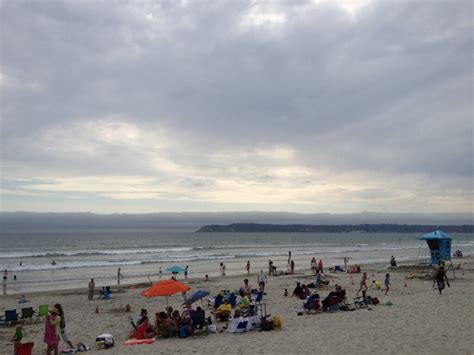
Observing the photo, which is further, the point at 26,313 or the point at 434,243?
the point at 434,243

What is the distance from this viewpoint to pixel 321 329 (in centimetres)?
1137

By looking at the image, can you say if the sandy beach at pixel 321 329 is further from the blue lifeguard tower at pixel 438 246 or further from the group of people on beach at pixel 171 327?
the blue lifeguard tower at pixel 438 246

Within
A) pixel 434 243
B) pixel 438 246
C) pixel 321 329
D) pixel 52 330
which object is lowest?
pixel 321 329

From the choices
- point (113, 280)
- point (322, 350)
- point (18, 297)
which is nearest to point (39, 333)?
point (322, 350)

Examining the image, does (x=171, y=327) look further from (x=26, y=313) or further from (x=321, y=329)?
(x=26, y=313)

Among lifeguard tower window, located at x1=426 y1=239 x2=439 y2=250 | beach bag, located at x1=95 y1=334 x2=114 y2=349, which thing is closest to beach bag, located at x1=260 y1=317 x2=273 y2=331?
beach bag, located at x1=95 y1=334 x2=114 y2=349

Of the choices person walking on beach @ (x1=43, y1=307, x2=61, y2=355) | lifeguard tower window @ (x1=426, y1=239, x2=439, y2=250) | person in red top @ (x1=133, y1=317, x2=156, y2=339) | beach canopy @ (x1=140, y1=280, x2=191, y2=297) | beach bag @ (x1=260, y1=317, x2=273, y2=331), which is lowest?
person in red top @ (x1=133, y1=317, x2=156, y2=339)

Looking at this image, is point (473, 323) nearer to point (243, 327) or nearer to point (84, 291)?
point (243, 327)

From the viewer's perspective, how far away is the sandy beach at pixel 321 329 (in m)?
9.48

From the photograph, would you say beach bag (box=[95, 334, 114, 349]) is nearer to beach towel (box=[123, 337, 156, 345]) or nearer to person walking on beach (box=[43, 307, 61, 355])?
beach towel (box=[123, 337, 156, 345])

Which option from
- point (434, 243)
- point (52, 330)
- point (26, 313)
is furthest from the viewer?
point (434, 243)

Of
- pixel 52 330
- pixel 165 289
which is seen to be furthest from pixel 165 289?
pixel 52 330

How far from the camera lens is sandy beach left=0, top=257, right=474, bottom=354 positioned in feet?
31.1

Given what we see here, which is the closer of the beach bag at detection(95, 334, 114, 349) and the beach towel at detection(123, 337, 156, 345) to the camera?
the beach bag at detection(95, 334, 114, 349)
